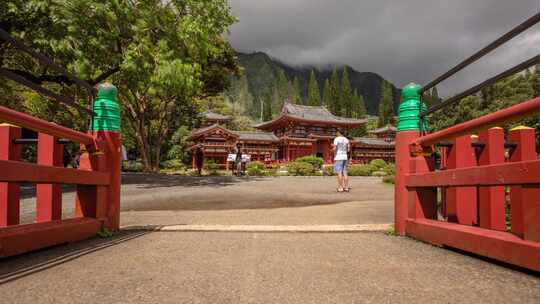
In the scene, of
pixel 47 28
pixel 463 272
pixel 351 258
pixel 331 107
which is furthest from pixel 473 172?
pixel 331 107

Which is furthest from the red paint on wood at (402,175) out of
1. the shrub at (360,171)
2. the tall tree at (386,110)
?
the tall tree at (386,110)

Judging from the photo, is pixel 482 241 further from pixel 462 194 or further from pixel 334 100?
pixel 334 100

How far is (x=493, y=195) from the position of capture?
250cm

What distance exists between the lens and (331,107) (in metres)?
67.8

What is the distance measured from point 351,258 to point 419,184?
3.55 feet

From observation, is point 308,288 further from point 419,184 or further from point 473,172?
point 419,184

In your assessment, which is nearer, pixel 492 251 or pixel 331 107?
pixel 492 251

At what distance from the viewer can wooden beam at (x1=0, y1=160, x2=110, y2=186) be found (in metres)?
2.03

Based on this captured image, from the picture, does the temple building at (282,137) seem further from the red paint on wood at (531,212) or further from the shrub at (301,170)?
the red paint on wood at (531,212)

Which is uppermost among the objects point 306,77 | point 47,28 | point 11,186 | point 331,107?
point 306,77

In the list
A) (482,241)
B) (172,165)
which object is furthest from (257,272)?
(172,165)

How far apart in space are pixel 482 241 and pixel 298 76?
18251cm

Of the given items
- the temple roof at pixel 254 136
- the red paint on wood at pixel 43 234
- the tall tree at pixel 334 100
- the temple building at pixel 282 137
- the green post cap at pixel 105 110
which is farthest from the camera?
the tall tree at pixel 334 100

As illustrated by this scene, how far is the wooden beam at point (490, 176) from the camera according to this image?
177 cm
